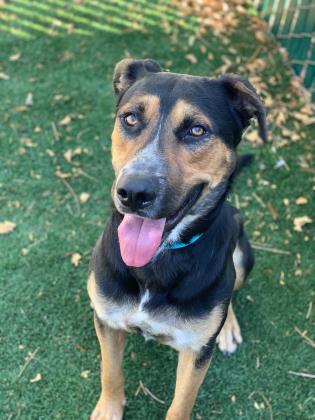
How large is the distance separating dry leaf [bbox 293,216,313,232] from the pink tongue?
2.83 m

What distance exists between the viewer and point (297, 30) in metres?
7.39

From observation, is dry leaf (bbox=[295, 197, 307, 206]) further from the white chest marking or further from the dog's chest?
the dog's chest

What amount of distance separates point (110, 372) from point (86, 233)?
5.71 feet

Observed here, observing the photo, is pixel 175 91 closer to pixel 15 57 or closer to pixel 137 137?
pixel 137 137

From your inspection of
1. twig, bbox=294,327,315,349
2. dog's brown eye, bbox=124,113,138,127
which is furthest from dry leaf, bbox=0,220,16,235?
twig, bbox=294,327,315,349

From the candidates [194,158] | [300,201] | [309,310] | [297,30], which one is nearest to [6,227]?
[194,158]

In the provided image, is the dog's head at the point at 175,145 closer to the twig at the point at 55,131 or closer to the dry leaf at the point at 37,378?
the dry leaf at the point at 37,378

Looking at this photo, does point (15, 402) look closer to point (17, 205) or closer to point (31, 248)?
point (31, 248)

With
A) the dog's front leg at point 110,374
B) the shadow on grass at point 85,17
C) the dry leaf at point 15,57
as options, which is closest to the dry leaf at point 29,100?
the dry leaf at point 15,57

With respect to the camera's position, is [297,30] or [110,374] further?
[297,30]

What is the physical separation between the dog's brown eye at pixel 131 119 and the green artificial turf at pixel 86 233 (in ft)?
6.79

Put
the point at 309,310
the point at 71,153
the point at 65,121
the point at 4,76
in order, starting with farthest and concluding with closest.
A: the point at 4,76
the point at 65,121
the point at 71,153
the point at 309,310

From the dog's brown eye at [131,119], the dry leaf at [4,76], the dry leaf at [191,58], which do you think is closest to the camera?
the dog's brown eye at [131,119]

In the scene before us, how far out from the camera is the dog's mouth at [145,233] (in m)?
2.89
